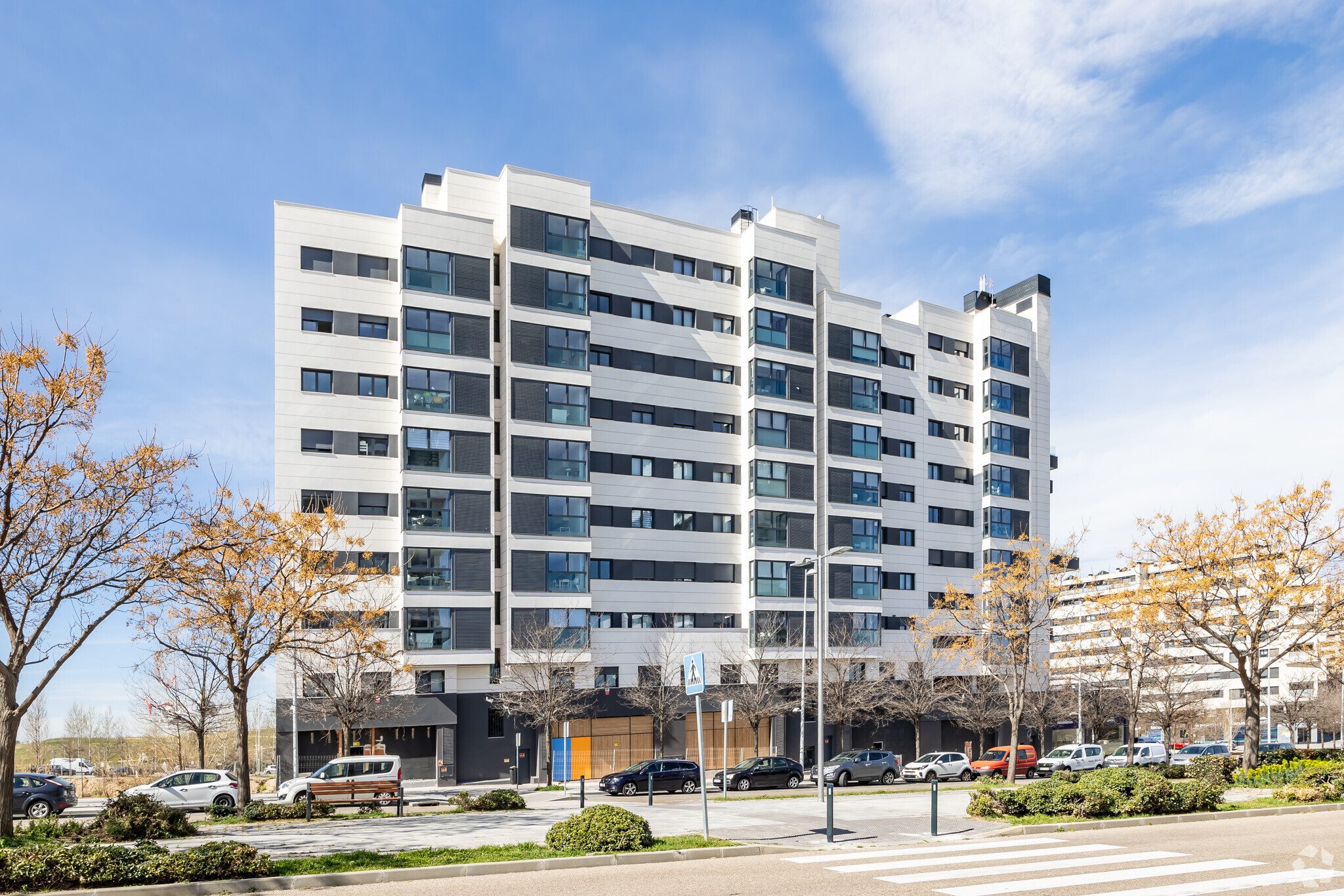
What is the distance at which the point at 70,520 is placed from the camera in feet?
70.6

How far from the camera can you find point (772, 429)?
56.7 metres

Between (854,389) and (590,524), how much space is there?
1890 cm

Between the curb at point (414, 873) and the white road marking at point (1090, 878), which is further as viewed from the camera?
the white road marking at point (1090, 878)

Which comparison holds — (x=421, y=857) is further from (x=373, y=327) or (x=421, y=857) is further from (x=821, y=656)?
(x=373, y=327)

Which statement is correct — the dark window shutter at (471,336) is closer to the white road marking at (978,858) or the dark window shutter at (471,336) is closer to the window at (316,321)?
the window at (316,321)

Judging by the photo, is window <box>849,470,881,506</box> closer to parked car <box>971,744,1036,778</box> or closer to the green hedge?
parked car <box>971,744,1036,778</box>

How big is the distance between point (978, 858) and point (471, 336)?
37.8 metres

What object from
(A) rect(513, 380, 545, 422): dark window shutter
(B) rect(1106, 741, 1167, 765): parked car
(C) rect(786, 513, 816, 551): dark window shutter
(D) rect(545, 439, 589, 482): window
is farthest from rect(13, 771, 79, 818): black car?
(B) rect(1106, 741, 1167, 765): parked car

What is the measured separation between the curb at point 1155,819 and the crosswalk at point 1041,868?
1334 millimetres

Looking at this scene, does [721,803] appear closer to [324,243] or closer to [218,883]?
[218,883]

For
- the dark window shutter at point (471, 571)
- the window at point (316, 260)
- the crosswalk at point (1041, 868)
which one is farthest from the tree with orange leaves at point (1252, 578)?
the window at point (316, 260)

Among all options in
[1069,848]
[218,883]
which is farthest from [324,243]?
[1069,848]

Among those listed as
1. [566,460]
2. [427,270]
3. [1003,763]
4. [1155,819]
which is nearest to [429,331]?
[427,270]

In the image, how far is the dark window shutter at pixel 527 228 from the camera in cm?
5056
